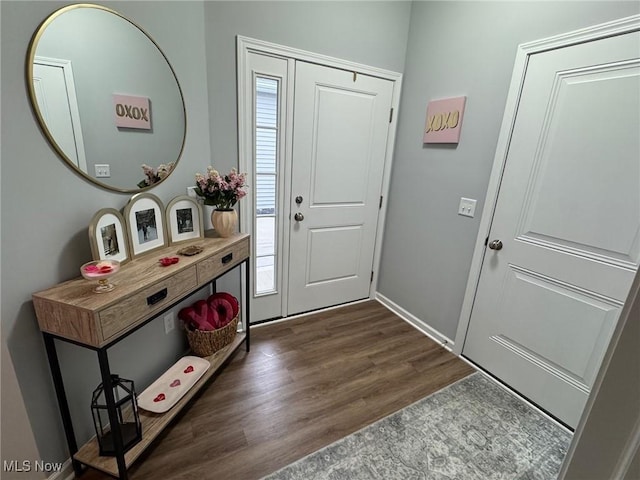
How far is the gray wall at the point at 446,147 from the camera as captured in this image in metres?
1.70

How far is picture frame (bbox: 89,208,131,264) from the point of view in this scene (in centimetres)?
117

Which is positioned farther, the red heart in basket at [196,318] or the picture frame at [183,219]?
the red heart in basket at [196,318]

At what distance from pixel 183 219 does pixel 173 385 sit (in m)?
0.90

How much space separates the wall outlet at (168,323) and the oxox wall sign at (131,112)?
1.05 meters

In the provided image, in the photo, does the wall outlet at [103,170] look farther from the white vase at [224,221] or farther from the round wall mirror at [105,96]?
the white vase at [224,221]

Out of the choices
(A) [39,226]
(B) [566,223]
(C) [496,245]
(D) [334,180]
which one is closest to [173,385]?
(A) [39,226]

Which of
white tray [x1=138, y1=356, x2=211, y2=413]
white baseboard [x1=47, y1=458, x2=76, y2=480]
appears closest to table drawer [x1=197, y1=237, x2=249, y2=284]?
white tray [x1=138, y1=356, x2=211, y2=413]

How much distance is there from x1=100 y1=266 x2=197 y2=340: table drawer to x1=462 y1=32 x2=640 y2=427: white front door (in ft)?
6.04

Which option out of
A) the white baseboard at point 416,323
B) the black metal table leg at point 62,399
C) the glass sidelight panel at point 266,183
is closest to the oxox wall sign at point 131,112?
the glass sidelight panel at point 266,183

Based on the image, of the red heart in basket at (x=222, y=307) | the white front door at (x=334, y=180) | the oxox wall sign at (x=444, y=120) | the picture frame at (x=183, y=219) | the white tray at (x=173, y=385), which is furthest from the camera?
the white front door at (x=334, y=180)

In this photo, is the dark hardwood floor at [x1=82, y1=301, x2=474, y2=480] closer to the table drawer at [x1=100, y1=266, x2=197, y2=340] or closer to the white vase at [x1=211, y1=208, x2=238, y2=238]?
the table drawer at [x1=100, y1=266, x2=197, y2=340]

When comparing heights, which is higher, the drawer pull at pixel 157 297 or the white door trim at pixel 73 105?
the white door trim at pixel 73 105

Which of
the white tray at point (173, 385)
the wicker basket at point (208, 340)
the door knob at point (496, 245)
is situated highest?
the door knob at point (496, 245)

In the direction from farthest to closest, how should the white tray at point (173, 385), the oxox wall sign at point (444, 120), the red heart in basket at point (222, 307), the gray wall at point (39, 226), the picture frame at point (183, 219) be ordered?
the oxox wall sign at point (444, 120)
the red heart in basket at point (222, 307)
the picture frame at point (183, 219)
the white tray at point (173, 385)
the gray wall at point (39, 226)
